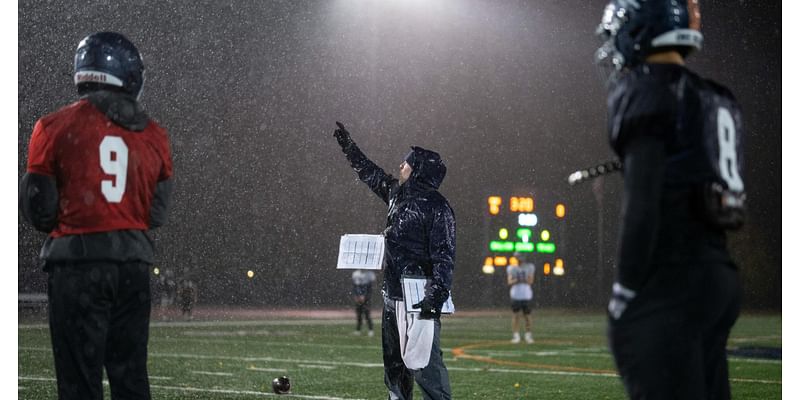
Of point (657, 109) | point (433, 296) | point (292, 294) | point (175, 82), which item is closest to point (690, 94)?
Result: point (657, 109)

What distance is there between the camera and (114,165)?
3.94m

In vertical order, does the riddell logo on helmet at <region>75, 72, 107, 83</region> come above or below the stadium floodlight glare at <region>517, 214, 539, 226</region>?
above

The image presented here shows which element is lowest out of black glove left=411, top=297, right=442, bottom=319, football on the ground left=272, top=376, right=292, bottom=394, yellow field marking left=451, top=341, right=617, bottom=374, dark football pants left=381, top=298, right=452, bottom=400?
yellow field marking left=451, top=341, right=617, bottom=374

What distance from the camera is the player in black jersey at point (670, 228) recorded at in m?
2.87

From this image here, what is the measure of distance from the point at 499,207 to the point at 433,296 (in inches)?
946

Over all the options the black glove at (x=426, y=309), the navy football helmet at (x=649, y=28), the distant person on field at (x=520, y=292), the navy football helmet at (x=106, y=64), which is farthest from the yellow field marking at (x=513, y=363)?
the navy football helmet at (x=649, y=28)

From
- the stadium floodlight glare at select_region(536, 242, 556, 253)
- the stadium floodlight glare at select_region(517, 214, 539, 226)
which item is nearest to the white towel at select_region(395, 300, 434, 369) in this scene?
the stadium floodlight glare at select_region(536, 242, 556, 253)

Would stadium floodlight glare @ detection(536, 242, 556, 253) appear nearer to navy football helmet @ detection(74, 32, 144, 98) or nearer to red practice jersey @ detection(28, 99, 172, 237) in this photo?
navy football helmet @ detection(74, 32, 144, 98)

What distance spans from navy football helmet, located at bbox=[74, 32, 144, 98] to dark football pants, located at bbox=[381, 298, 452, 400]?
95.2 inches

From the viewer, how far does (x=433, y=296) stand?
5918 millimetres

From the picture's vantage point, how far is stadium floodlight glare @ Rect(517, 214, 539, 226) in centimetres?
2898

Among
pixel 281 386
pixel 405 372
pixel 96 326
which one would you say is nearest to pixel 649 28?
pixel 96 326

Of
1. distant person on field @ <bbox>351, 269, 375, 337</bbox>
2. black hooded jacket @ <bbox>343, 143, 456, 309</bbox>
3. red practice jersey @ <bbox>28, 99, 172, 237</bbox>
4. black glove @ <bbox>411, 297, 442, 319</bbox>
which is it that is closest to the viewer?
red practice jersey @ <bbox>28, 99, 172, 237</bbox>
